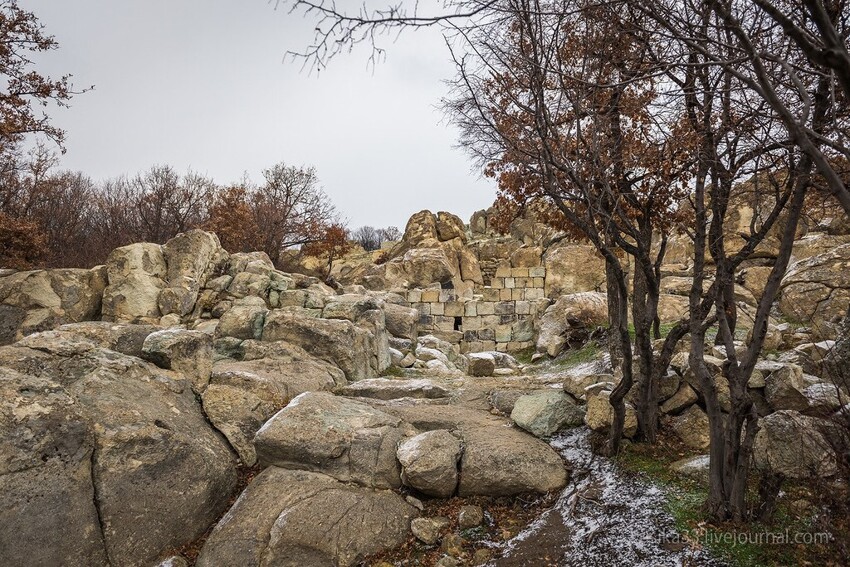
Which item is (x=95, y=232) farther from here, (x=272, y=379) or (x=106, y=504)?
(x=106, y=504)

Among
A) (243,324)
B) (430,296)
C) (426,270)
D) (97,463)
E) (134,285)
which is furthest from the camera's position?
(426,270)

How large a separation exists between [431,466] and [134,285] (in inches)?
→ 398

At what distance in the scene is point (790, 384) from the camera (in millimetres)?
5254

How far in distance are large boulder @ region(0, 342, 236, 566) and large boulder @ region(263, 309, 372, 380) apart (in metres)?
3.34

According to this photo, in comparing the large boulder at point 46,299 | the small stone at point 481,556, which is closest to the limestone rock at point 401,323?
the large boulder at point 46,299

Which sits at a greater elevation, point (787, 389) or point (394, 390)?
point (787, 389)

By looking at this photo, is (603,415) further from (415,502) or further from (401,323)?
(401,323)

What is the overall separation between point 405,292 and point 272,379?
441 inches

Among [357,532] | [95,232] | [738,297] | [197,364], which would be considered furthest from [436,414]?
[95,232]

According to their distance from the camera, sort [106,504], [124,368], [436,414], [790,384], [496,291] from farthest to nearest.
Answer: [496,291] < [436,414] < [124,368] < [790,384] < [106,504]

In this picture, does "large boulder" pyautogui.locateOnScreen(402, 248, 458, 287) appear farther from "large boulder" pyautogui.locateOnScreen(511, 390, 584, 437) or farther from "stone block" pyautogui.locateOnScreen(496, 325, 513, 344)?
"large boulder" pyautogui.locateOnScreen(511, 390, 584, 437)

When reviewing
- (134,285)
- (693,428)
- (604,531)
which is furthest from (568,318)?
(134,285)

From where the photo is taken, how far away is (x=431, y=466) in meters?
5.18

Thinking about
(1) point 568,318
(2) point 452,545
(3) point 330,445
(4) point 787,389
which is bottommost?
(2) point 452,545
